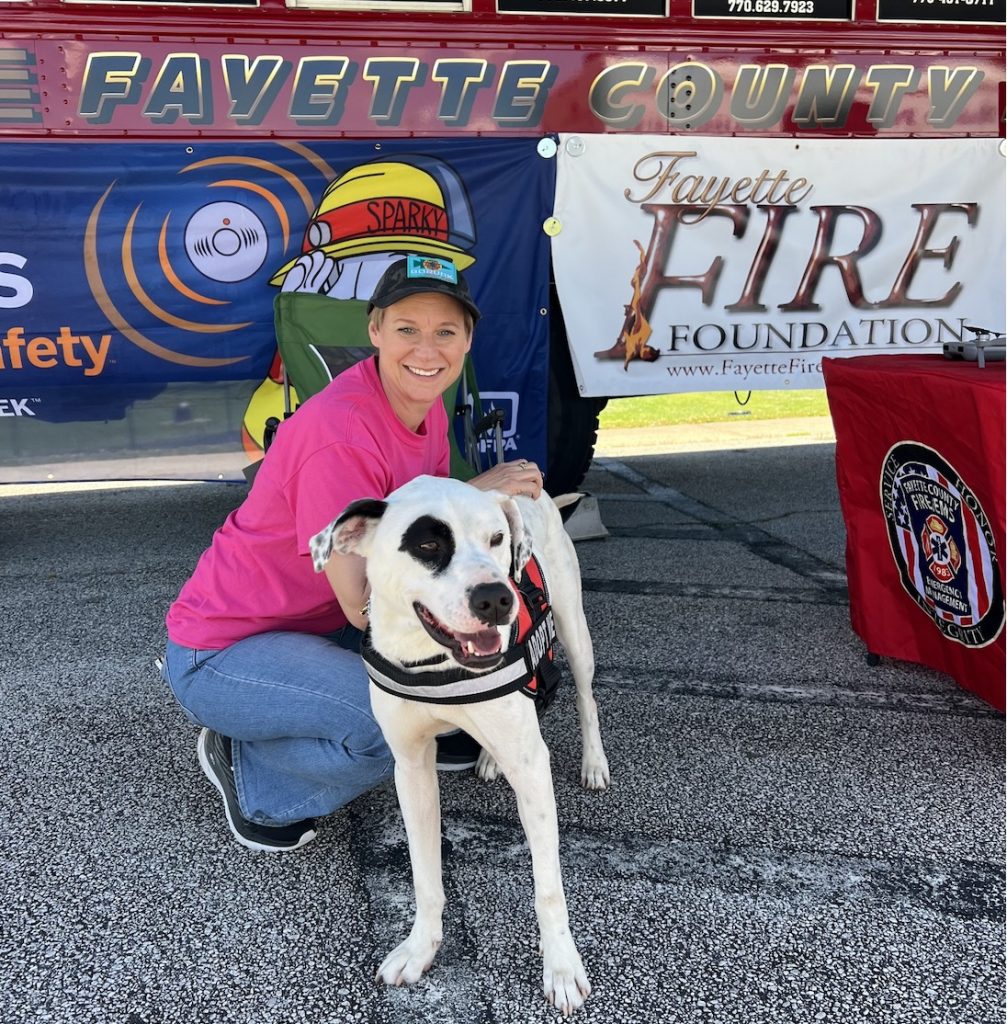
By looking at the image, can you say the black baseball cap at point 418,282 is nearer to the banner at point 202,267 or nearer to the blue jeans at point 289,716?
the blue jeans at point 289,716

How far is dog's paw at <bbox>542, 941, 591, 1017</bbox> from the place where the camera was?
5.76 ft

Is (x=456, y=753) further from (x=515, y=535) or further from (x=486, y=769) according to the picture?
(x=515, y=535)

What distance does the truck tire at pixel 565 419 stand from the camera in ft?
16.9

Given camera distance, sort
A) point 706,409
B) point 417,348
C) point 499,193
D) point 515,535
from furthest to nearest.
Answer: point 706,409 → point 499,193 → point 417,348 → point 515,535

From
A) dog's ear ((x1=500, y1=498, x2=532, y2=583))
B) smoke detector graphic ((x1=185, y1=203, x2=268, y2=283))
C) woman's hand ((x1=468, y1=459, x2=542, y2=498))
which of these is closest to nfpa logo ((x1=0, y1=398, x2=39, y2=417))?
smoke detector graphic ((x1=185, y1=203, x2=268, y2=283))

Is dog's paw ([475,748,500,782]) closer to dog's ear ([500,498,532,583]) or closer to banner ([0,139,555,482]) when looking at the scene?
dog's ear ([500,498,532,583])

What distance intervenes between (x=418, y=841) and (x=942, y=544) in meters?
1.95

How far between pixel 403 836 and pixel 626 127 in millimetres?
3940

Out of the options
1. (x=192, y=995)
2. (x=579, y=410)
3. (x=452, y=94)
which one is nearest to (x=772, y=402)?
(x=579, y=410)

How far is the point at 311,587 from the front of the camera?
2.28 metres

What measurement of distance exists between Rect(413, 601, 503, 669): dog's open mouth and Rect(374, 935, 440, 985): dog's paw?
69 cm

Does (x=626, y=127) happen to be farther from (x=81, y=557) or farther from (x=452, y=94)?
(x=81, y=557)

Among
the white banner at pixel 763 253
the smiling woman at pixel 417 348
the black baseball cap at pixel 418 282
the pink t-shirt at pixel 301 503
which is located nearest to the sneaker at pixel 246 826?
the pink t-shirt at pixel 301 503

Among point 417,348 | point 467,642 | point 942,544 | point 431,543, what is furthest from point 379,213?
point 467,642
